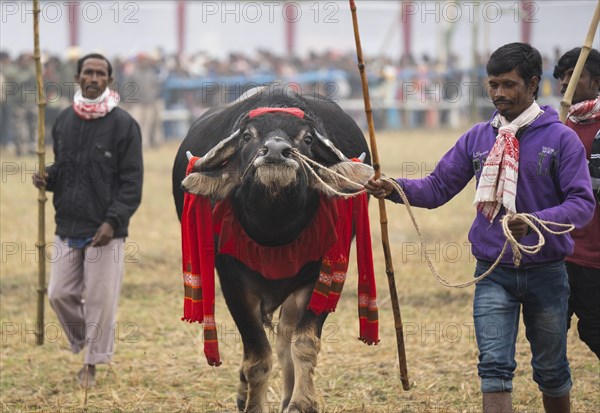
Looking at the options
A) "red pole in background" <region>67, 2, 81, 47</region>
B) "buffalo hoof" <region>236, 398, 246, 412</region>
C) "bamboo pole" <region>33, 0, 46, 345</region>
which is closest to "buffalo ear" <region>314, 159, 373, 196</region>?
"buffalo hoof" <region>236, 398, 246, 412</region>

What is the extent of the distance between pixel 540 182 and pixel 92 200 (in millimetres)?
2851

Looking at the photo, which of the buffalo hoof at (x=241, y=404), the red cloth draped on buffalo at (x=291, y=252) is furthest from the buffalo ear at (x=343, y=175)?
the buffalo hoof at (x=241, y=404)

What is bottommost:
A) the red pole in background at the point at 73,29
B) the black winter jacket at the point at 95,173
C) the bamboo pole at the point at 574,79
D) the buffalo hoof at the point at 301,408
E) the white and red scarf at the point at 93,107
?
the buffalo hoof at the point at 301,408

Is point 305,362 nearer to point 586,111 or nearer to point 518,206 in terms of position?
point 518,206

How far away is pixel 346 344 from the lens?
6.75 m

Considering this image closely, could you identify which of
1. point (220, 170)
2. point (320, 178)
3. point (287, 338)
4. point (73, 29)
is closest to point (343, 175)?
point (320, 178)

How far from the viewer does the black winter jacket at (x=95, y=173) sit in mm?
5836

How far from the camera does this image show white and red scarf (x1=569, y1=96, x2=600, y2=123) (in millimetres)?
4664

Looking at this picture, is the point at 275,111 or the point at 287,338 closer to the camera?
the point at 275,111

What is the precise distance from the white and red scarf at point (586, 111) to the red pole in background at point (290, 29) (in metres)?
27.7

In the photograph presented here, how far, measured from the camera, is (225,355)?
6523 millimetres

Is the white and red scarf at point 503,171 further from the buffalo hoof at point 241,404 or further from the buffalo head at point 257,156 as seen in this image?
the buffalo hoof at point 241,404

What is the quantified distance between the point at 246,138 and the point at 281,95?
585 millimetres

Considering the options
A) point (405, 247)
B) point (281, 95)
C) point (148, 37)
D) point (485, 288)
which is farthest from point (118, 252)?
point (148, 37)
